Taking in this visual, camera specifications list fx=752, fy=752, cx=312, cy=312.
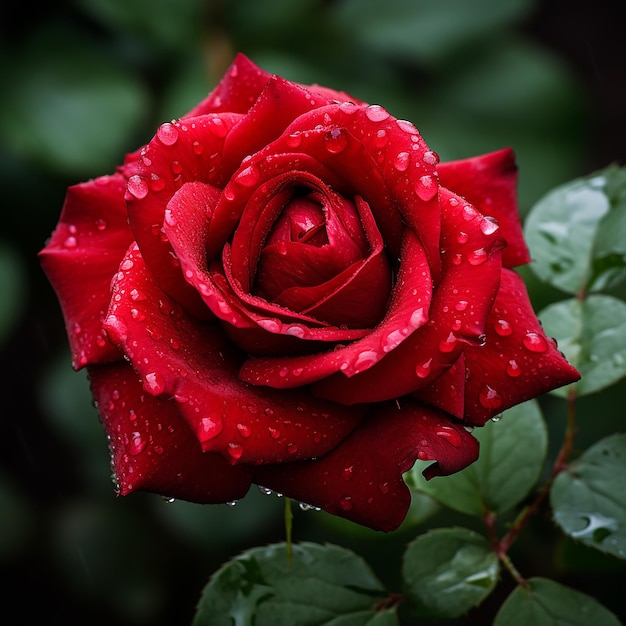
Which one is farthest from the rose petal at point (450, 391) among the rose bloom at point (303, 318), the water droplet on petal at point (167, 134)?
the water droplet on petal at point (167, 134)

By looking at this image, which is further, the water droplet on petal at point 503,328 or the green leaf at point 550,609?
the green leaf at point 550,609

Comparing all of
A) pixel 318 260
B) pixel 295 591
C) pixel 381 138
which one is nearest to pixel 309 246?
pixel 318 260

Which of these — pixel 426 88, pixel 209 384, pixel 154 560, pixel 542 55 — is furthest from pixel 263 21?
pixel 209 384

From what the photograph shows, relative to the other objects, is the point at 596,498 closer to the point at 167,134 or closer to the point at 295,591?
the point at 295,591

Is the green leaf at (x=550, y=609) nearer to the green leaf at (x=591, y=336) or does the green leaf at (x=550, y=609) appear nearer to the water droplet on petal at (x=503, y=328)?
the green leaf at (x=591, y=336)

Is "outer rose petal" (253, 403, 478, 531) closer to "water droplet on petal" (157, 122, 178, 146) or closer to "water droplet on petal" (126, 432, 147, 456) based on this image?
"water droplet on petal" (126, 432, 147, 456)
